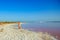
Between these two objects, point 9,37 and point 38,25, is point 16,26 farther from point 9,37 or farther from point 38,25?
point 9,37

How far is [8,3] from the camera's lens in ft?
8.67

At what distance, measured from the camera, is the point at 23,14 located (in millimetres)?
2658

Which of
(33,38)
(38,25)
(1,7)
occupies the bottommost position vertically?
(33,38)

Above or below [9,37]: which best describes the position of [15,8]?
above

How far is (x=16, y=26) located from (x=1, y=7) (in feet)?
1.87

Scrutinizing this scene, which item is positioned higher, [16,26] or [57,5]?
[57,5]

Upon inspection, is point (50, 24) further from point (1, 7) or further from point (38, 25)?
point (1, 7)

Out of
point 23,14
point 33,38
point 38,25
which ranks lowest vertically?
point 33,38

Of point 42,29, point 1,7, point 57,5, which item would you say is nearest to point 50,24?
point 42,29

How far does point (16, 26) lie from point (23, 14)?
1.40 ft

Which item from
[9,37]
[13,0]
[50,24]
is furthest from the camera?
[50,24]

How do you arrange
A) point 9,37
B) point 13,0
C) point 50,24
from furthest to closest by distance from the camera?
1. point 50,24
2. point 13,0
3. point 9,37

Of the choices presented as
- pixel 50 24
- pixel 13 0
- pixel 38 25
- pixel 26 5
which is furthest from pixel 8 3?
pixel 50 24

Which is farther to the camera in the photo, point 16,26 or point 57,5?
point 16,26
